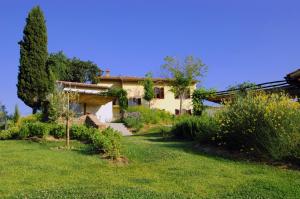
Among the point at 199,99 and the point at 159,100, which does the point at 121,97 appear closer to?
the point at 199,99

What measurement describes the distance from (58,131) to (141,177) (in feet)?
24.2

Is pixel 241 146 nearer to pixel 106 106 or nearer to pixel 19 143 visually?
pixel 19 143

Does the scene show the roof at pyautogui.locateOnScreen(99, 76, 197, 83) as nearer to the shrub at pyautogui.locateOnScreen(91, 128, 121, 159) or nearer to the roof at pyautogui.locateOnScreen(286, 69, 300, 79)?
the roof at pyautogui.locateOnScreen(286, 69, 300, 79)

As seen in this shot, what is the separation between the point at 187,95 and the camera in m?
41.0

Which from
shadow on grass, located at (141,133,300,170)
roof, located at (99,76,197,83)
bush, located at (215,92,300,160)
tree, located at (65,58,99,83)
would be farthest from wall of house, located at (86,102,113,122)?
bush, located at (215,92,300,160)

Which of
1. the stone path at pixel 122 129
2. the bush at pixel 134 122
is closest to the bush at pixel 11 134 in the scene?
the stone path at pixel 122 129

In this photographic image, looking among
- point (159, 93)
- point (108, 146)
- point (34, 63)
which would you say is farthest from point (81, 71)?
point (108, 146)

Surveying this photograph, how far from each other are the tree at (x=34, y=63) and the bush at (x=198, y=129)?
1704cm

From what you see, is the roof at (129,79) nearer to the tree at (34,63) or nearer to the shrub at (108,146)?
the tree at (34,63)

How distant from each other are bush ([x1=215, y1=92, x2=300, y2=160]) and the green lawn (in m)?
0.69

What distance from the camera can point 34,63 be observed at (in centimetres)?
3222

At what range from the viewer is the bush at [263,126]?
30.1 ft

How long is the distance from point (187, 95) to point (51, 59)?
51.6ft

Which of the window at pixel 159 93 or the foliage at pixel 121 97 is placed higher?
the window at pixel 159 93
